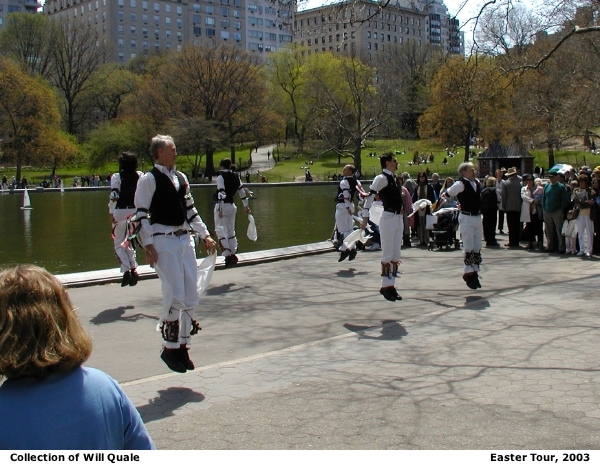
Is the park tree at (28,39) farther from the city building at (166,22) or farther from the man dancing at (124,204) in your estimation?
the man dancing at (124,204)

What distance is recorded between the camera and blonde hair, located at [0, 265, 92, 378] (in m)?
2.44

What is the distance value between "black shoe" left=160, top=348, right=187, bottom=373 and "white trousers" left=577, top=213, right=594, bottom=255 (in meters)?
11.9

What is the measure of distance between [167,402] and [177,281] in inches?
55.0

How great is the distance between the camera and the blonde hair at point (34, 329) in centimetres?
244

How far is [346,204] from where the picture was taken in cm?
1584

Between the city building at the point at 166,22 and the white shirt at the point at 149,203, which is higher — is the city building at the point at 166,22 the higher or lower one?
the higher one

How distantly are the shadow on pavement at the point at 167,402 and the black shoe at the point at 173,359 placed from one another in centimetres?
42

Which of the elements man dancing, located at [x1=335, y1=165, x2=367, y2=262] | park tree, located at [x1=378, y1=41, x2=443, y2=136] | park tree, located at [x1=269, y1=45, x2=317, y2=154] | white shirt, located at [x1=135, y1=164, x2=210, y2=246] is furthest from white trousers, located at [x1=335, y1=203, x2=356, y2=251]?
park tree, located at [x1=269, y1=45, x2=317, y2=154]

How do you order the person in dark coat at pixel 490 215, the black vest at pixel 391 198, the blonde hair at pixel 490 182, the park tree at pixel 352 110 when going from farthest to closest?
the park tree at pixel 352 110, the blonde hair at pixel 490 182, the person in dark coat at pixel 490 215, the black vest at pixel 391 198

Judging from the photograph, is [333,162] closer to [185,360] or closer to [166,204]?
[166,204]

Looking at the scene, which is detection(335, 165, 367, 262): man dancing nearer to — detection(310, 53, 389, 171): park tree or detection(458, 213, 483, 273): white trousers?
detection(458, 213, 483, 273): white trousers

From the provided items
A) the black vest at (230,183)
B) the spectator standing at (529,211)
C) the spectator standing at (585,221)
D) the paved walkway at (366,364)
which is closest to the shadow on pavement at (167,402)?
the paved walkway at (366,364)

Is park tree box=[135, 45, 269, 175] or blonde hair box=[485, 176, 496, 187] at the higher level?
park tree box=[135, 45, 269, 175]

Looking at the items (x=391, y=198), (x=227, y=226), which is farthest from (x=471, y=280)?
(x=227, y=226)
